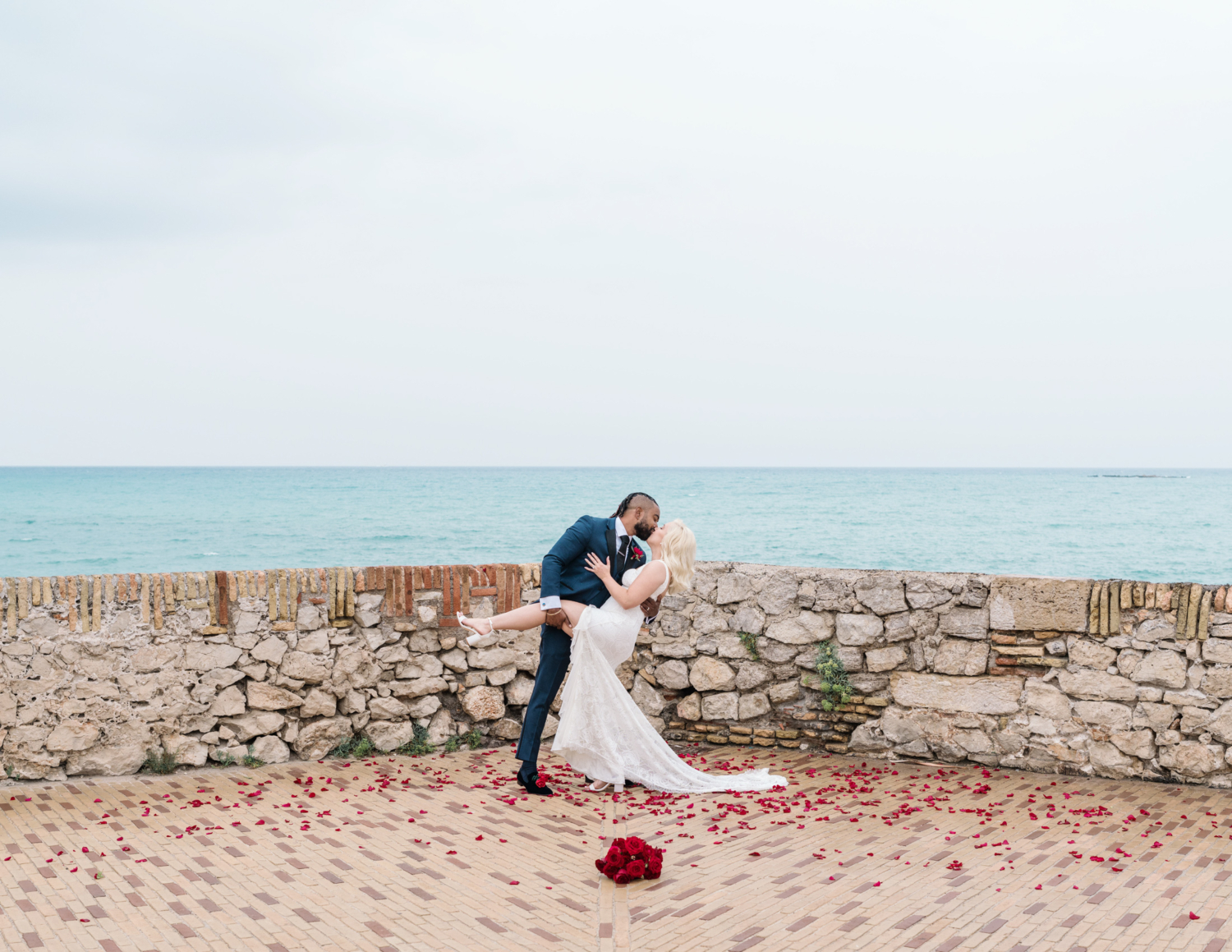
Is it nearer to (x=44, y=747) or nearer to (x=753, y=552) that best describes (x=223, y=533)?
(x=753, y=552)

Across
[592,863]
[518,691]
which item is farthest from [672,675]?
[592,863]

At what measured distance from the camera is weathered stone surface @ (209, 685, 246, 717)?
598cm

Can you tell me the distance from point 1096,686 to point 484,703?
4172 millimetres

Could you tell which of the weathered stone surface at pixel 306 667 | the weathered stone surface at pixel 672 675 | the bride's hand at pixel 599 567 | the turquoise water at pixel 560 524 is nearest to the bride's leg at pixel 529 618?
the bride's hand at pixel 599 567

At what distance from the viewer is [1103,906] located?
3893mm

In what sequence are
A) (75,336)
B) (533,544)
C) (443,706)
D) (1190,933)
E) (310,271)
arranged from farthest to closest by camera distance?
(310,271) < (533,544) < (75,336) < (443,706) < (1190,933)

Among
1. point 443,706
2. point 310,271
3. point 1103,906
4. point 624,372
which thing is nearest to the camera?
point 1103,906

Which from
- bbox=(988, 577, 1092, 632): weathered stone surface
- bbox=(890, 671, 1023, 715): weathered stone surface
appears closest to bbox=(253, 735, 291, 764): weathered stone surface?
bbox=(890, 671, 1023, 715): weathered stone surface

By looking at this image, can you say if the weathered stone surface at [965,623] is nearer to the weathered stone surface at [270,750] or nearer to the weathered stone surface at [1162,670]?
the weathered stone surface at [1162,670]

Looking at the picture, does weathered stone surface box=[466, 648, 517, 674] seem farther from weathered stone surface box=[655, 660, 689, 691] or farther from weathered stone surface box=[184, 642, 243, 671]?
weathered stone surface box=[184, 642, 243, 671]

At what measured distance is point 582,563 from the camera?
→ 6.00m

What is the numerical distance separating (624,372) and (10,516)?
120ft

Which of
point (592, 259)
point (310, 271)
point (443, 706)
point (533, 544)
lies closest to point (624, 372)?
point (592, 259)

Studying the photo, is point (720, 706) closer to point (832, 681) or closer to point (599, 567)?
point (832, 681)
